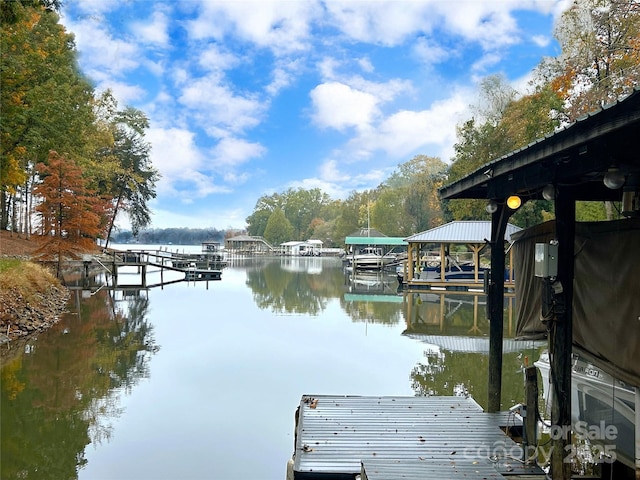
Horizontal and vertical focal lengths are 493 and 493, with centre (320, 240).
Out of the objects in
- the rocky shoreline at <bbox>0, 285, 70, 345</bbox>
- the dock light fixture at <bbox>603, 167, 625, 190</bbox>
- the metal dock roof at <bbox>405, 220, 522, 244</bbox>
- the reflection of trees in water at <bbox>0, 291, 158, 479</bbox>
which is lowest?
the reflection of trees in water at <bbox>0, 291, 158, 479</bbox>

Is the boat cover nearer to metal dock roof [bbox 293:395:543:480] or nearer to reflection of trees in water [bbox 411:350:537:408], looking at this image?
metal dock roof [bbox 293:395:543:480]

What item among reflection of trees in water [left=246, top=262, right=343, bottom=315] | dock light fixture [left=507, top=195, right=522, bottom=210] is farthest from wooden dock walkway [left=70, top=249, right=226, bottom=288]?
dock light fixture [left=507, top=195, right=522, bottom=210]

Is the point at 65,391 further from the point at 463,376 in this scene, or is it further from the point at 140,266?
the point at 140,266

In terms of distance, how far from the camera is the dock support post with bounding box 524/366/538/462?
3705 mm

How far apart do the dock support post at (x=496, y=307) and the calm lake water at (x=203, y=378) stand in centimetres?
214

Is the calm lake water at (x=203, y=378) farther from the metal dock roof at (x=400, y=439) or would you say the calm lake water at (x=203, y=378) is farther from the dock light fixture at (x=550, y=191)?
the dock light fixture at (x=550, y=191)

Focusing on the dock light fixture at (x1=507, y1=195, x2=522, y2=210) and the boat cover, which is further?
the dock light fixture at (x1=507, y1=195, x2=522, y2=210)

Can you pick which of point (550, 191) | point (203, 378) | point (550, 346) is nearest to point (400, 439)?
point (550, 346)

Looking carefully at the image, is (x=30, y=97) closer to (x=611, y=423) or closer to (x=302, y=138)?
(x=611, y=423)

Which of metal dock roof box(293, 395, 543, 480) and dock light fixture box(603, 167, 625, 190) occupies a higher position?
dock light fixture box(603, 167, 625, 190)

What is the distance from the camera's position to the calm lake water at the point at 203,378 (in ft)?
16.9

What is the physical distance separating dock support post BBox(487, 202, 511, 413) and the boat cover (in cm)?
43

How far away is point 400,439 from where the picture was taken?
411 cm

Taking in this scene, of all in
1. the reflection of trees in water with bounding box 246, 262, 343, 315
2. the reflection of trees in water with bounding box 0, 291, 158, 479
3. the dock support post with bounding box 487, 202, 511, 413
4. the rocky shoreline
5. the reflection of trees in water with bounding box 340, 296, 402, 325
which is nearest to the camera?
the dock support post with bounding box 487, 202, 511, 413
